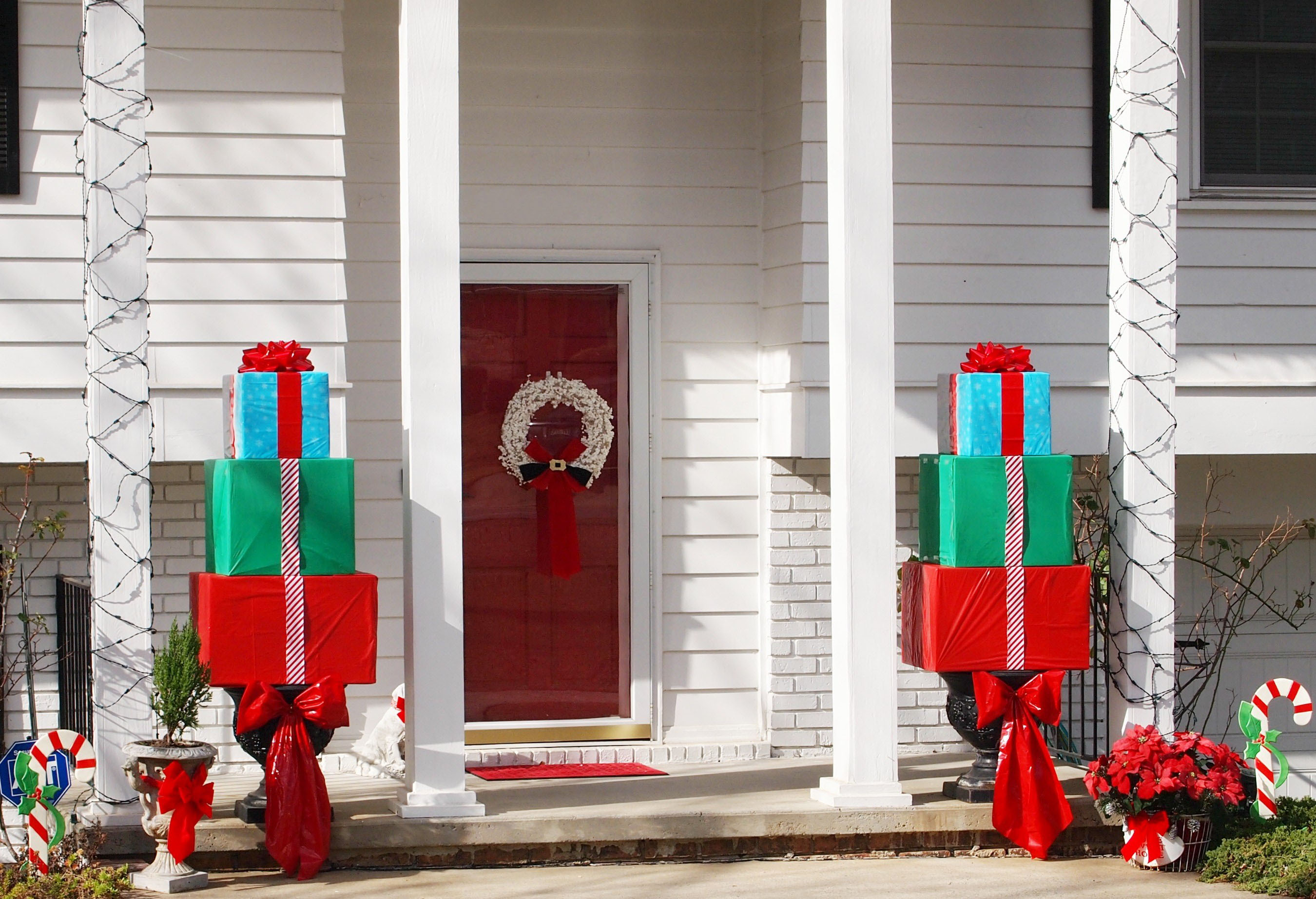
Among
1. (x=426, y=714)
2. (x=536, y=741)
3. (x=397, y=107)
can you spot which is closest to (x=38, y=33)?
(x=397, y=107)

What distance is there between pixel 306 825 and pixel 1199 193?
17.4 feet

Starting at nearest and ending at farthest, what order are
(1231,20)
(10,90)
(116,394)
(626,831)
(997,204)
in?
1. (116,394)
2. (626,831)
3. (10,90)
4. (997,204)
5. (1231,20)

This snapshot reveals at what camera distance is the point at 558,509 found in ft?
25.0

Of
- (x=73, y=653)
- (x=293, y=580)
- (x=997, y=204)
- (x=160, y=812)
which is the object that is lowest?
(x=160, y=812)

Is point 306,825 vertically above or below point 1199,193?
Result: below

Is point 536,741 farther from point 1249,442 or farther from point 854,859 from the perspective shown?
point 1249,442

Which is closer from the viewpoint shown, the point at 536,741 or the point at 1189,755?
the point at 1189,755

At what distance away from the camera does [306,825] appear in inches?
218

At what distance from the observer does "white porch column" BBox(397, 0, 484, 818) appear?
229 inches

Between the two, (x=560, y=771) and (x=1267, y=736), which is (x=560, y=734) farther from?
(x=1267, y=736)

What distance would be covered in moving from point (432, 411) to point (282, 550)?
77 centimetres

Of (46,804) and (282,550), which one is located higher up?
(282,550)

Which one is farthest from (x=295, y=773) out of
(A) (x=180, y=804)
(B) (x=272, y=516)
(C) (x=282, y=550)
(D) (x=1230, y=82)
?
(D) (x=1230, y=82)

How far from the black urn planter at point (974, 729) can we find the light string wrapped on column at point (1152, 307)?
0.61 metres
